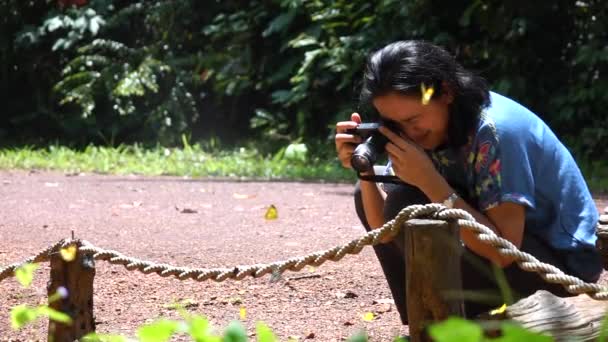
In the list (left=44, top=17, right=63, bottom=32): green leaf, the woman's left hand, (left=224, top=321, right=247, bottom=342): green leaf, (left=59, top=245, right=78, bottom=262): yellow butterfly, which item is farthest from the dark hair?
(left=44, top=17, right=63, bottom=32): green leaf

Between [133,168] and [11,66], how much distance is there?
11.0ft

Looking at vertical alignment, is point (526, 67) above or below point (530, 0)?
below

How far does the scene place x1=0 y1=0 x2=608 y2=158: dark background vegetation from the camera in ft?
32.9

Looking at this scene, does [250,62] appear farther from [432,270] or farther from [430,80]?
[432,270]

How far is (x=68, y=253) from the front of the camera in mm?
3162

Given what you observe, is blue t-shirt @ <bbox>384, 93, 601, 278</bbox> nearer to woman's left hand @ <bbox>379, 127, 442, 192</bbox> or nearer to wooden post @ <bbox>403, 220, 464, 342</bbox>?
woman's left hand @ <bbox>379, 127, 442, 192</bbox>

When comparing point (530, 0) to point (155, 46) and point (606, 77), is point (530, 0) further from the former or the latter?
point (155, 46)

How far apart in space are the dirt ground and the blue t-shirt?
800 mm

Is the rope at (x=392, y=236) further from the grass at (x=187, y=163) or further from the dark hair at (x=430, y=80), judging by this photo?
the grass at (x=187, y=163)

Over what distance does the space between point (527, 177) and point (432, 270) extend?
64cm

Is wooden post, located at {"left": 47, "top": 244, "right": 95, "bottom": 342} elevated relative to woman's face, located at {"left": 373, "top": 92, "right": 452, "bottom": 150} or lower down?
lower down

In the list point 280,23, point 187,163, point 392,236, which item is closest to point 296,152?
point 187,163

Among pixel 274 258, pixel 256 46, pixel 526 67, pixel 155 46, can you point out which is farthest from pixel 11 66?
pixel 274 258

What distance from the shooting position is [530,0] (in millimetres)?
9883
